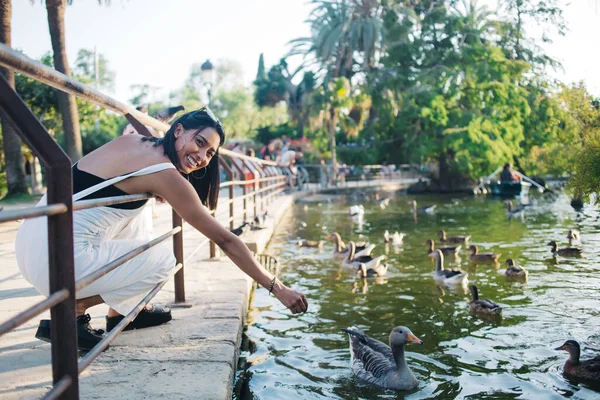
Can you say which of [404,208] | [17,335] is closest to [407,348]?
[17,335]

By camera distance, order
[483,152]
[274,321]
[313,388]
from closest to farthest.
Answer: [313,388] < [274,321] < [483,152]

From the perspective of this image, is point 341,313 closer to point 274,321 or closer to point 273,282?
point 274,321

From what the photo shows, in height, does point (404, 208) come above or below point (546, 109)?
below

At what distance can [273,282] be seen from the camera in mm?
3428

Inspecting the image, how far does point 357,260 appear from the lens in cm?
1048

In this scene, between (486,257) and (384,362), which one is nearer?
(384,362)

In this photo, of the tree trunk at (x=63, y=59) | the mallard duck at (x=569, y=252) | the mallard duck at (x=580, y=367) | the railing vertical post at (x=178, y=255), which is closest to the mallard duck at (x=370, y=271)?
the mallard duck at (x=569, y=252)

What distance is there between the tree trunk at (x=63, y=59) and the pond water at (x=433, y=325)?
6283mm

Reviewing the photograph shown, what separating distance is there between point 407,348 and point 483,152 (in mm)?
27766

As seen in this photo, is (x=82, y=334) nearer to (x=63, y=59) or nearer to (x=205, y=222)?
(x=205, y=222)

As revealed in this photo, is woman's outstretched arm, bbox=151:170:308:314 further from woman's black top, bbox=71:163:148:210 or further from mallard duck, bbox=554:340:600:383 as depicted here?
mallard duck, bbox=554:340:600:383

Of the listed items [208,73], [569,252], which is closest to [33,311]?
[569,252]

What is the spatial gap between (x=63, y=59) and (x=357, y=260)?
9.56m

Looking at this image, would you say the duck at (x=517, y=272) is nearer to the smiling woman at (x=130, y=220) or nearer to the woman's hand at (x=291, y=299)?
the smiling woman at (x=130, y=220)
